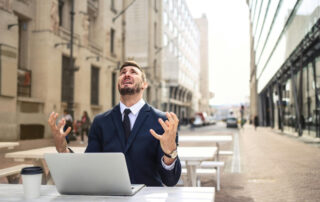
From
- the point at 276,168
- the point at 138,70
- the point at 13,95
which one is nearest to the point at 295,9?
the point at 276,168

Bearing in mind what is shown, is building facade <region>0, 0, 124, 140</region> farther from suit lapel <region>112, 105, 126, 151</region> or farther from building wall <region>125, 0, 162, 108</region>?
building wall <region>125, 0, 162, 108</region>

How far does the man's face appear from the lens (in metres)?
2.78

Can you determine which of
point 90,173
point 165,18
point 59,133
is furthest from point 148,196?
point 165,18

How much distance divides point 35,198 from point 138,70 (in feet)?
4.42

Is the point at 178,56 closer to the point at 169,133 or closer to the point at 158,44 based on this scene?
the point at 158,44

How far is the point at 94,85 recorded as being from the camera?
27.5 m

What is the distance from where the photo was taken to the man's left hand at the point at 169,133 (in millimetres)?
2102

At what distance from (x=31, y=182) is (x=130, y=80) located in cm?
122

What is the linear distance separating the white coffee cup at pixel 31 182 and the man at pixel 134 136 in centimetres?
55

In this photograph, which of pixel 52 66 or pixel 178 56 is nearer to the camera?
pixel 52 66

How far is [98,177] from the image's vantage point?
1.85 m

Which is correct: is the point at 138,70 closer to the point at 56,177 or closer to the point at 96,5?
the point at 56,177

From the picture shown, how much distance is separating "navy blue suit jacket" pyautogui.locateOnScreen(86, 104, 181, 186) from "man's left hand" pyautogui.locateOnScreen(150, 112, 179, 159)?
1.08 feet

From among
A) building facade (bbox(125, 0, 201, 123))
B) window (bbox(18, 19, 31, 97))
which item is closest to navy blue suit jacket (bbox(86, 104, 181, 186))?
window (bbox(18, 19, 31, 97))
